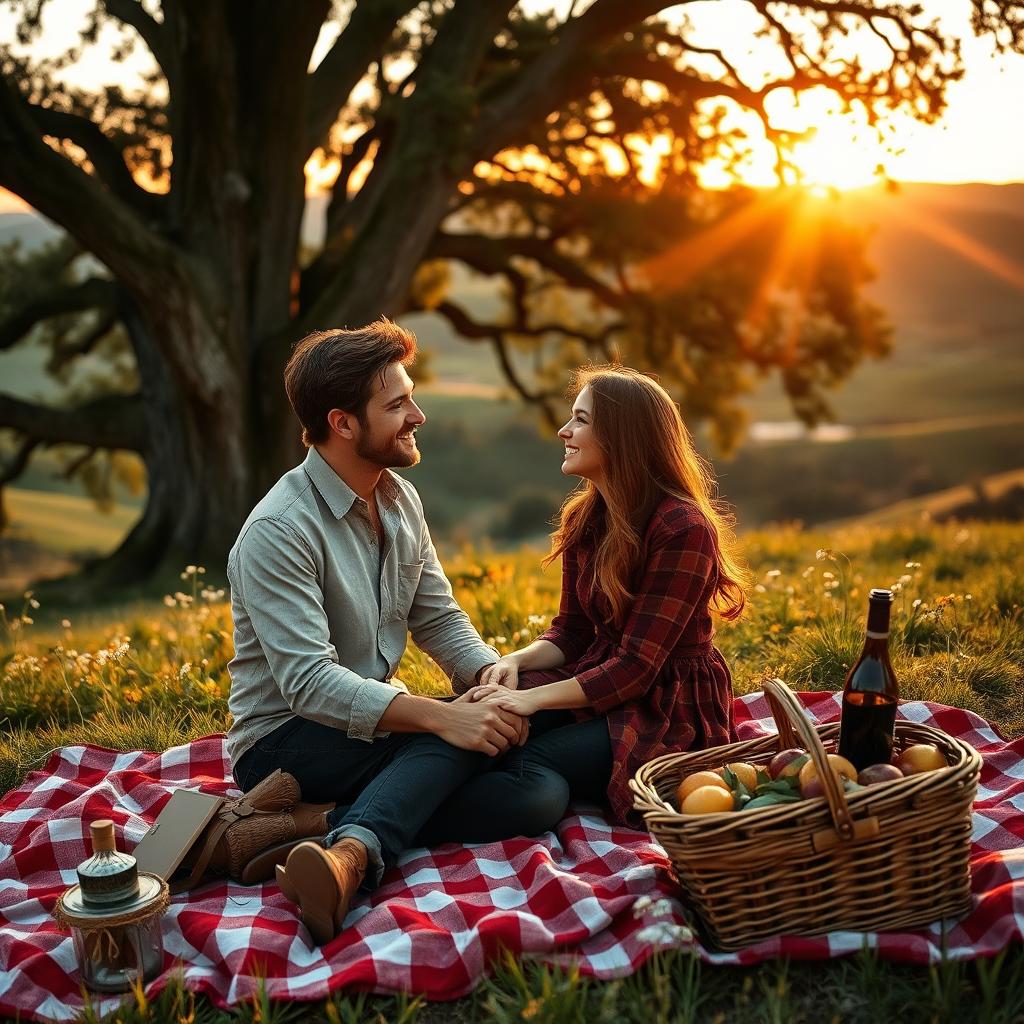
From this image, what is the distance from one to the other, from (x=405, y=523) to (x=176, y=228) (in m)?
7.60

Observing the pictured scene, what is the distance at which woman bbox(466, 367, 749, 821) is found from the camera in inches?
148

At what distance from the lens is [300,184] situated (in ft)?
36.7

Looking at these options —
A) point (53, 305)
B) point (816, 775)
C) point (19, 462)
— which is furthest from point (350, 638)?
point (19, 462)

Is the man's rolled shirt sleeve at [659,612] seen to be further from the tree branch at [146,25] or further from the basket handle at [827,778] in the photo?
A: the tree branch at [146,25]

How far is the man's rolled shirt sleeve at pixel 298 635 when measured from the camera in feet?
A: 11.9

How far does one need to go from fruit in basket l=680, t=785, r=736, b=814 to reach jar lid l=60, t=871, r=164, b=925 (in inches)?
57.9

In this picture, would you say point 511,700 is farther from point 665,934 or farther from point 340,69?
point 340,69

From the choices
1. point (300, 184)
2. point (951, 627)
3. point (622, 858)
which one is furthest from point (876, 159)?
point (622, 858)

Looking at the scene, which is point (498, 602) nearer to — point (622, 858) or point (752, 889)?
point (622, 858)

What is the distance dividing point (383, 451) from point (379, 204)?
274 inches

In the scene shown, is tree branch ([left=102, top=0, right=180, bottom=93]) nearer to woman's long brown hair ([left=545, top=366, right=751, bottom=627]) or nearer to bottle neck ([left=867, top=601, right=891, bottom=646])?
woman's long brown hair ([left=545, top=366, right=751, bottom=627])

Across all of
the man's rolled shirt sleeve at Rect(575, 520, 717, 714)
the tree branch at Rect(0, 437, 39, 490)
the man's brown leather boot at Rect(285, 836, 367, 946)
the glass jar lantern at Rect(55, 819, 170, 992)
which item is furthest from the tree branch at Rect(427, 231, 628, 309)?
the glass jar lantern at Rect(55, 819, 170, 992)

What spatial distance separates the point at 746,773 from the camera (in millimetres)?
3229

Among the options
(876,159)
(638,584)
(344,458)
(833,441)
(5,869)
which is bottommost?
(833,441)
